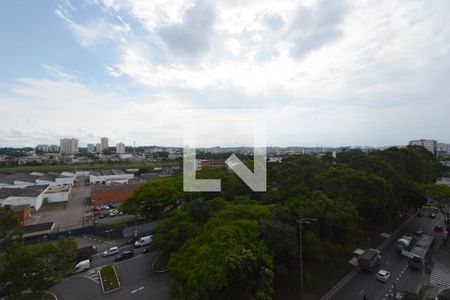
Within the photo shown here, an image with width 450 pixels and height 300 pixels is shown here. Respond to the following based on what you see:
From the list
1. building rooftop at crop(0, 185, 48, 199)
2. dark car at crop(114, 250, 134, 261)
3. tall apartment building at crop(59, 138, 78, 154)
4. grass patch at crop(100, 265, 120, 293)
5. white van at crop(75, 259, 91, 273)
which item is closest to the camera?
grass patch at crop(100, 265, 120, 293)

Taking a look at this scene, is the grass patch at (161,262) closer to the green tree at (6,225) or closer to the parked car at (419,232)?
the green tree at (6,225)

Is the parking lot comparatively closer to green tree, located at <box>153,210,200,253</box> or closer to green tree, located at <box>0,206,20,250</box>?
green tree, located at <box>0,206,20,250</box>

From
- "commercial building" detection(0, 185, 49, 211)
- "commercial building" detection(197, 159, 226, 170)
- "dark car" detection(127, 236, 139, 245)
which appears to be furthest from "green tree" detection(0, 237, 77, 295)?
"commercial building" detection(197, 159, 226, 170)

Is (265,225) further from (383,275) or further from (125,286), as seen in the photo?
(125,286)

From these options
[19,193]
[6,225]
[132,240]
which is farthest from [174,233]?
[19,193]

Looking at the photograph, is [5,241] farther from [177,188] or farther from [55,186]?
[55,186]
